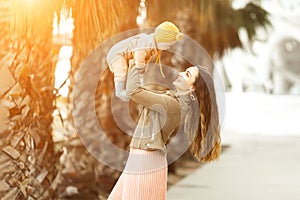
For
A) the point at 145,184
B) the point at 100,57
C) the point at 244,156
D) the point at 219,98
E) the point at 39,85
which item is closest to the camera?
the point at 145,184

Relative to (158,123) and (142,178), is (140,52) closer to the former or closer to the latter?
(158,123)

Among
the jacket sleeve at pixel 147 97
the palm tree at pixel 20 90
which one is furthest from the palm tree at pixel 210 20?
the jacket sleeve at pixel 147 97

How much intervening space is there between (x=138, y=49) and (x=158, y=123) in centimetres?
19

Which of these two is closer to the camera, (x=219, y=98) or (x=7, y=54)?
(x=219, y=98)

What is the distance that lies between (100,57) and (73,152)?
0.57 meters

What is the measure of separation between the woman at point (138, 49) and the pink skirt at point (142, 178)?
6.1 inches

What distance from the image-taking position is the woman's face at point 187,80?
1.37 meters

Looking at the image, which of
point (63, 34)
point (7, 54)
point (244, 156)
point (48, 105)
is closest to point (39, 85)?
point (48, 105)

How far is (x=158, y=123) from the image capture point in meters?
1.35

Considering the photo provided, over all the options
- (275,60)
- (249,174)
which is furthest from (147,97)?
(275,60)

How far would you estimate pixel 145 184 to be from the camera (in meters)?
1.34

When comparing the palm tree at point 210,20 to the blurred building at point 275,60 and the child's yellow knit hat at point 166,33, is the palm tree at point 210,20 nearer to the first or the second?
the child's yellow knit hat at point 166,33

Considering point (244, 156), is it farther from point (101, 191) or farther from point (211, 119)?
point (211, 119)

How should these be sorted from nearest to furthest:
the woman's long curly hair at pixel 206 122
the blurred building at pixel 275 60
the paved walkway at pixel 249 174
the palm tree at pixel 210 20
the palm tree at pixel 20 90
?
the woman's long curly hair at pixel 206 122 → the palm tree at pixel 20 90 → the palm tree at pixel 210 20 → the paved walkway at pixel 249 174 → the blurred building at pixel 275 60
